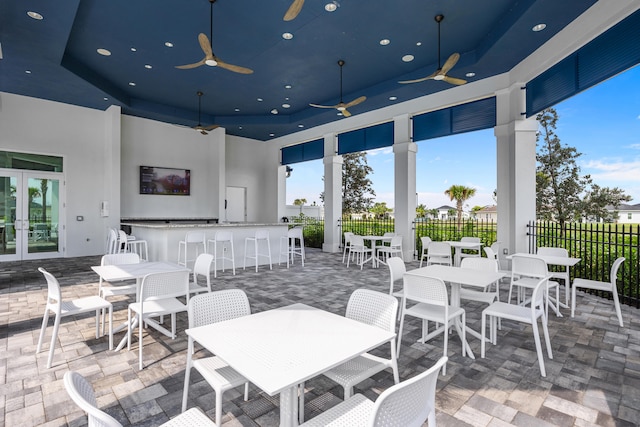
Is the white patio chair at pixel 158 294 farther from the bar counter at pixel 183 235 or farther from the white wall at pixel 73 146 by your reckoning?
the white wall at pixel 73 146

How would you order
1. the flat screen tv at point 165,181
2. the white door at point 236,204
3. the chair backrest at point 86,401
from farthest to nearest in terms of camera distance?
1. the white door at point 236,204
2. the flat screen tv at point 165,181
3. the chair backrest at point 86,401

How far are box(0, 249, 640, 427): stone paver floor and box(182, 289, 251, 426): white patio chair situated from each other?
395 mm

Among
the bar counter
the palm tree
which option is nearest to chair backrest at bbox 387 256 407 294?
the bar counter

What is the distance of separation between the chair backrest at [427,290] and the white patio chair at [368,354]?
0.82 metres

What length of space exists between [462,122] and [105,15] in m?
7.22

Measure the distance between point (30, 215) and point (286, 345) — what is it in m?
9.92

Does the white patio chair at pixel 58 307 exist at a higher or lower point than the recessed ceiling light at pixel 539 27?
lower

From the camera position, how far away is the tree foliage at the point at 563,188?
28.7 ft

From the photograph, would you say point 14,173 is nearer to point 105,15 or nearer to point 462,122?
point 105,15

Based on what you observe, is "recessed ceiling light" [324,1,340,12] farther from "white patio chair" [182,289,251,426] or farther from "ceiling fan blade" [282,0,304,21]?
"white patio chair" [182,289,251,426]

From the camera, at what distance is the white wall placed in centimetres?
798

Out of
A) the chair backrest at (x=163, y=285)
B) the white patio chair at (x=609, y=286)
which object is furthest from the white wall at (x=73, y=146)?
the white patio chair at (x=609, y=286)

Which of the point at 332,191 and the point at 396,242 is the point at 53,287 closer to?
the point at 396,242

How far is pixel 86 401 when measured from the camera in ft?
3.37
